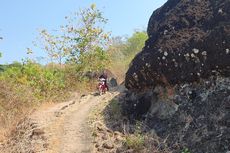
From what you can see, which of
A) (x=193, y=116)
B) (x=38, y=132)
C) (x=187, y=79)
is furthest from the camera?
(x=38, y=132)

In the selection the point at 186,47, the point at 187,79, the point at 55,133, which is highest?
the point at 186,47

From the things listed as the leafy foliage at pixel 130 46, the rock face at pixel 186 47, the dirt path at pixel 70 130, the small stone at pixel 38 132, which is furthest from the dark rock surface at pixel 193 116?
the leafy foliage at pixel 130 46

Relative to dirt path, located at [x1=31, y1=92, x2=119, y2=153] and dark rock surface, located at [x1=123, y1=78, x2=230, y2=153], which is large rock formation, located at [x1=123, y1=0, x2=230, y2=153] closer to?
dark rock surface, located at [x1=123, y1=78, x2=230, y2=153]

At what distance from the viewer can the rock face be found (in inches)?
401

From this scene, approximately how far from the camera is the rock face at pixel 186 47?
10.2 m

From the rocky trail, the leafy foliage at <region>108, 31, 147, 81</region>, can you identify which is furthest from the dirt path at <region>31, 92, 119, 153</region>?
the leafy foliage at <region>108, 31, 147, 81</region>

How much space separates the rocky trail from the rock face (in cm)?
189

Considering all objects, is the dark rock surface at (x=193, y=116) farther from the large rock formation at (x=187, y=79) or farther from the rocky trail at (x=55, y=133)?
the rocky trail at (x=55, y=133)

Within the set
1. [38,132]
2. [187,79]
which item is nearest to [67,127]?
[38,132]

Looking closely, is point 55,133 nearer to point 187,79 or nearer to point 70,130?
point 70,130

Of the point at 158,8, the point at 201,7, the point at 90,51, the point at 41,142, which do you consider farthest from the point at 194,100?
the point at 90,51

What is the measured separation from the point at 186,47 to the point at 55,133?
3.99 m

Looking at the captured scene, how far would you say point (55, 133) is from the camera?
1186 centimetres

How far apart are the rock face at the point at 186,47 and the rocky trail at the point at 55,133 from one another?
6.21 ft
